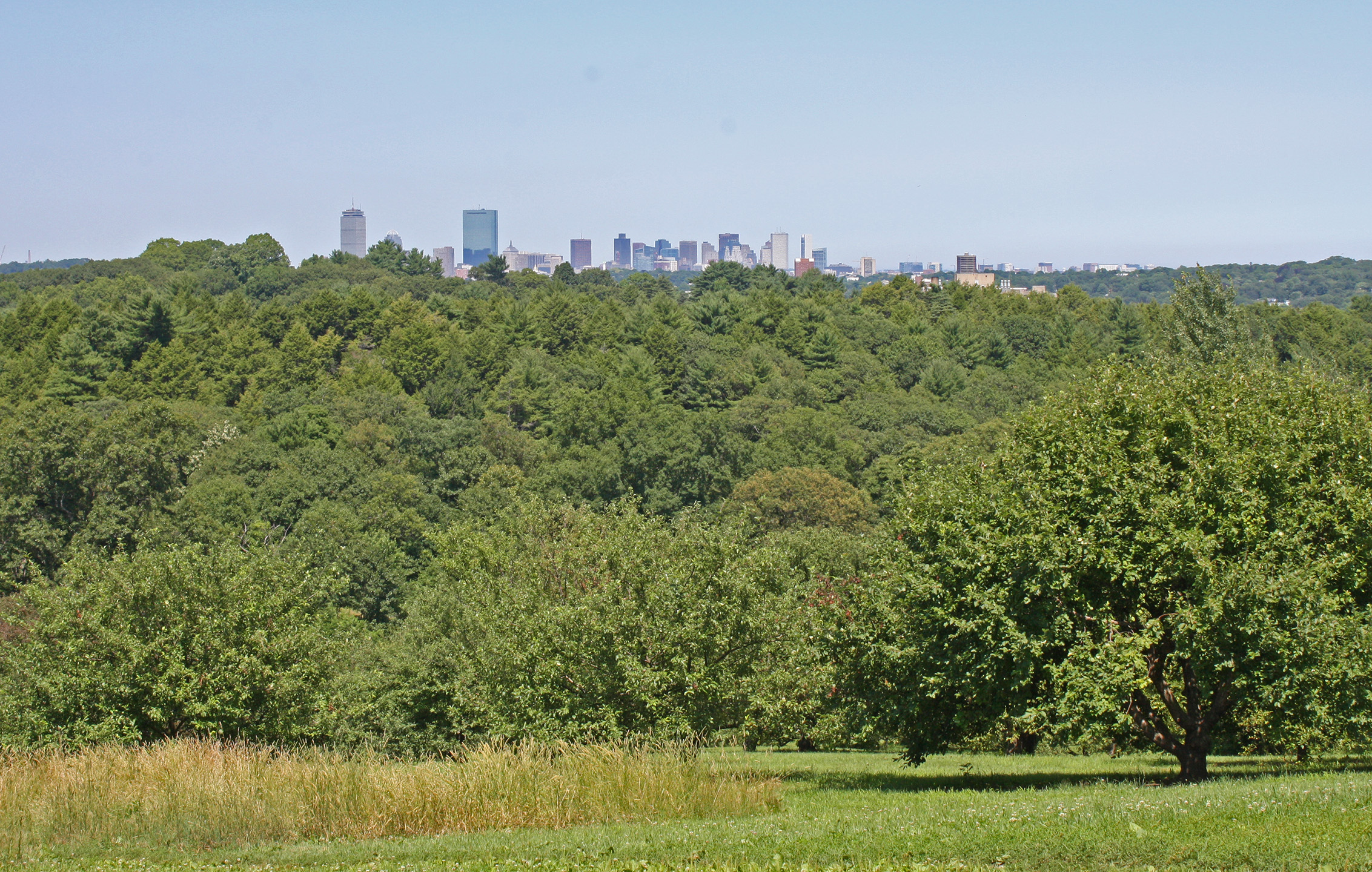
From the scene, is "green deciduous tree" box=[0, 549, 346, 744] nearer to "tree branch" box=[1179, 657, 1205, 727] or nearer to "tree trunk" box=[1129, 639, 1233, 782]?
"tree trunk" box=[1129, 639, 1233, 782]

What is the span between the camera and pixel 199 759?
14.3 m

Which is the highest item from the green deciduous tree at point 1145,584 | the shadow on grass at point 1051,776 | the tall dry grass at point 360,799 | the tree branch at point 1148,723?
the green deciduous tree at point 1145,584

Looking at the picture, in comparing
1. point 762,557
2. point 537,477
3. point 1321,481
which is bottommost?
point 537,477

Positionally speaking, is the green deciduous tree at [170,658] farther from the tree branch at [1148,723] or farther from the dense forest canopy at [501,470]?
the tree branch at [1148,723]

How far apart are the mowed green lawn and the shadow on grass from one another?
71 cm

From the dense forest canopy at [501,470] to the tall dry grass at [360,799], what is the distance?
11.2 ft

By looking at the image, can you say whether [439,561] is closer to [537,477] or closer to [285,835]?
[285,835]

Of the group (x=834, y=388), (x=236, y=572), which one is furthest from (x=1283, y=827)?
(x=834, y=388)

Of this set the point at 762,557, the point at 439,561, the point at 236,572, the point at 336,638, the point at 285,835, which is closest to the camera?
the point at 285,835

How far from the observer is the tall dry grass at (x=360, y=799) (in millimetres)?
12516

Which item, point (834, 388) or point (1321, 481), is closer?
point (1321, 481)

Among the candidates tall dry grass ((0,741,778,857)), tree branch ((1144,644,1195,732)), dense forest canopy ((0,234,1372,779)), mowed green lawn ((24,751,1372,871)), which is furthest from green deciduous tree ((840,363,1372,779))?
tall dry grass ((0,741,778,857))

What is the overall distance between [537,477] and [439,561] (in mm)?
49042

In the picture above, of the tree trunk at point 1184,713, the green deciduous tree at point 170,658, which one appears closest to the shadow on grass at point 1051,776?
the tree trunk at point 1184,713
